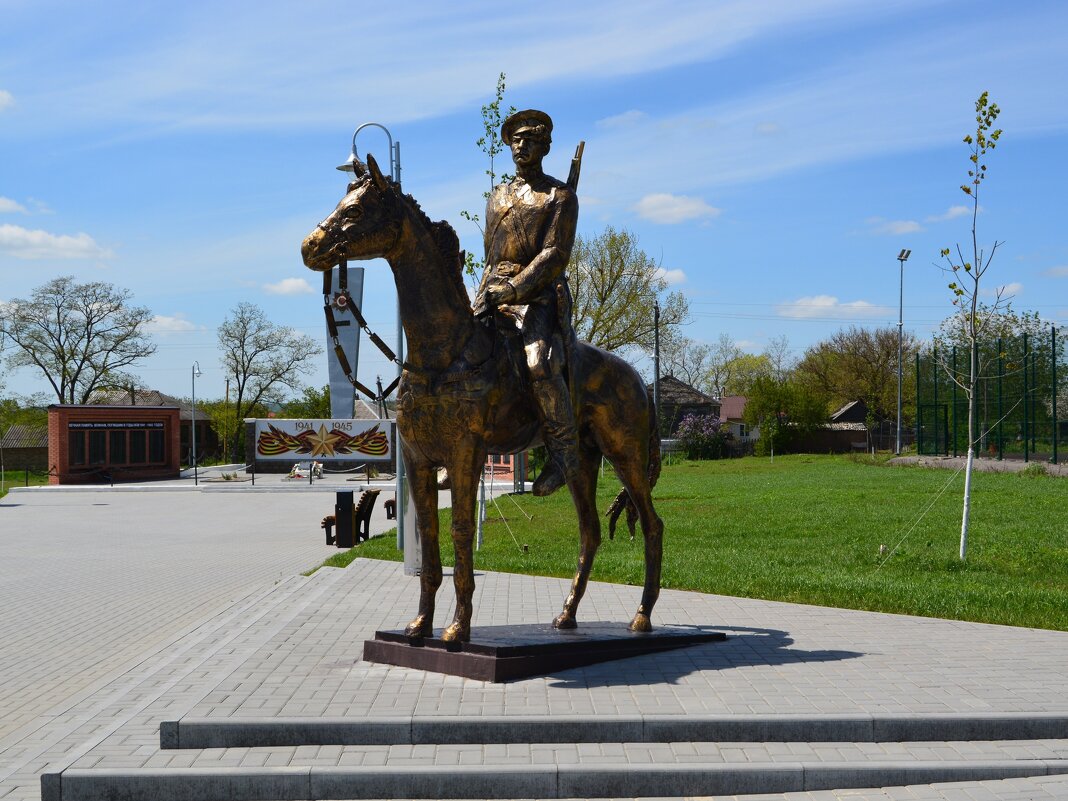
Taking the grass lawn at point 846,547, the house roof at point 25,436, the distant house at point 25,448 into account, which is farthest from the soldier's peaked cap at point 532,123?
the house roof at point 25,436

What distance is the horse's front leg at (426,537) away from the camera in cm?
682

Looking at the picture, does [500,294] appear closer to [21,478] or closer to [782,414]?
[782,414]

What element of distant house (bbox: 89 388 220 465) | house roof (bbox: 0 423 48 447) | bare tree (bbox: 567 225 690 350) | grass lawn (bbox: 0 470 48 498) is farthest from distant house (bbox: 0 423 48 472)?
bare tree (bbox: 567 225 690 350)

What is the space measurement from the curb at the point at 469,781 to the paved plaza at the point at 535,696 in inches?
0.6

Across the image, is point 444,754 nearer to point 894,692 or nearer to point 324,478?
point 894,692

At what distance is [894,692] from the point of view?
6270 millimetres

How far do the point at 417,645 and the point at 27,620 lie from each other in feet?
19.9

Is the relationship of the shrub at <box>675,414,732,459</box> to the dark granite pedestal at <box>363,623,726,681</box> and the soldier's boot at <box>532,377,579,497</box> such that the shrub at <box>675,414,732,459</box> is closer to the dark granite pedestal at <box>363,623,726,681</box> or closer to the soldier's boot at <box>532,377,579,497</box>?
the dark granite pedestal at <box>363,623,726,681</box>

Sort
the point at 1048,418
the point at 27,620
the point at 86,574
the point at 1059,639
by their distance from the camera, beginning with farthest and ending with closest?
the point at 1048,418 < the point at 86,574 < the point at 27,620 < the point at 1059,639

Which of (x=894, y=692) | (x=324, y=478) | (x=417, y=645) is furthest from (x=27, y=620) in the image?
(x=324, y=478)

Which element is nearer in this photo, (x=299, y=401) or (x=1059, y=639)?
(x=1059, y=639)

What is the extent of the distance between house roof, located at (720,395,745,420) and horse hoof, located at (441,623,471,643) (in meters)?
73.1

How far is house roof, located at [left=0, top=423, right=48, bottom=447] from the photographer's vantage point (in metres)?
57.2

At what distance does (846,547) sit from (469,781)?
10.9 m
